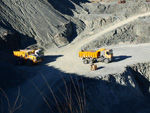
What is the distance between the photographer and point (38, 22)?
34531 mm

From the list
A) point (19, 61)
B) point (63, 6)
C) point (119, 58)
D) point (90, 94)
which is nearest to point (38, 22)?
point (63, 6)

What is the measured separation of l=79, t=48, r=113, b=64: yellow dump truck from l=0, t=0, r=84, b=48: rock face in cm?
1074

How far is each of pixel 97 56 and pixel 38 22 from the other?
1714cm

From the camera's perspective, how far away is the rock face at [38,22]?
3253 cm

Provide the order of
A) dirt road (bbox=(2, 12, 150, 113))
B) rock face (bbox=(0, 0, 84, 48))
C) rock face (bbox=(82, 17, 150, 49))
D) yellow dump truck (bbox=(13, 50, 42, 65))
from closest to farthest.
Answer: dirt road (bbox=(2, 12, 150, 113)), yellow dump truck (bbox=(13, 50, 42, 65)), rock face (bbox=(82, 17, 150, 49)), rock face (bbox=(0, 0, 84, 48))

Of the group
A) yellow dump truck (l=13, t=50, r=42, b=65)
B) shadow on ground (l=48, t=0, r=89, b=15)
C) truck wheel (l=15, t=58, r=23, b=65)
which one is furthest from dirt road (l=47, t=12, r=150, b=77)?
shadow on ground (l=48, t=0, r=89, b=15)

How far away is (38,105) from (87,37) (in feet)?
70.0

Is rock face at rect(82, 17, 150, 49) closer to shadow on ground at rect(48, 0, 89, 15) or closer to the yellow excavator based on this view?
the yellow excavator

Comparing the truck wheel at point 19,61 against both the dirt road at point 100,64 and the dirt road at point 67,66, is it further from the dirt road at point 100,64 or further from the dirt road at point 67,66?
the dirt road at point 100,64

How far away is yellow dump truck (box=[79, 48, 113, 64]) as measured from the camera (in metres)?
21.8

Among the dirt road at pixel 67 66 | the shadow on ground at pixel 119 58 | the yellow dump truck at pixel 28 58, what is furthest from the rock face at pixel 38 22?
the shadow on ground at pixel 119 58

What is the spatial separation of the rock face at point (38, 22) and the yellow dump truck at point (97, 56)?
10.7m

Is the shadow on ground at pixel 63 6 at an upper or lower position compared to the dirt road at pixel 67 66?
upper

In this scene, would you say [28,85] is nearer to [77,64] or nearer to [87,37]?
[77,64]
